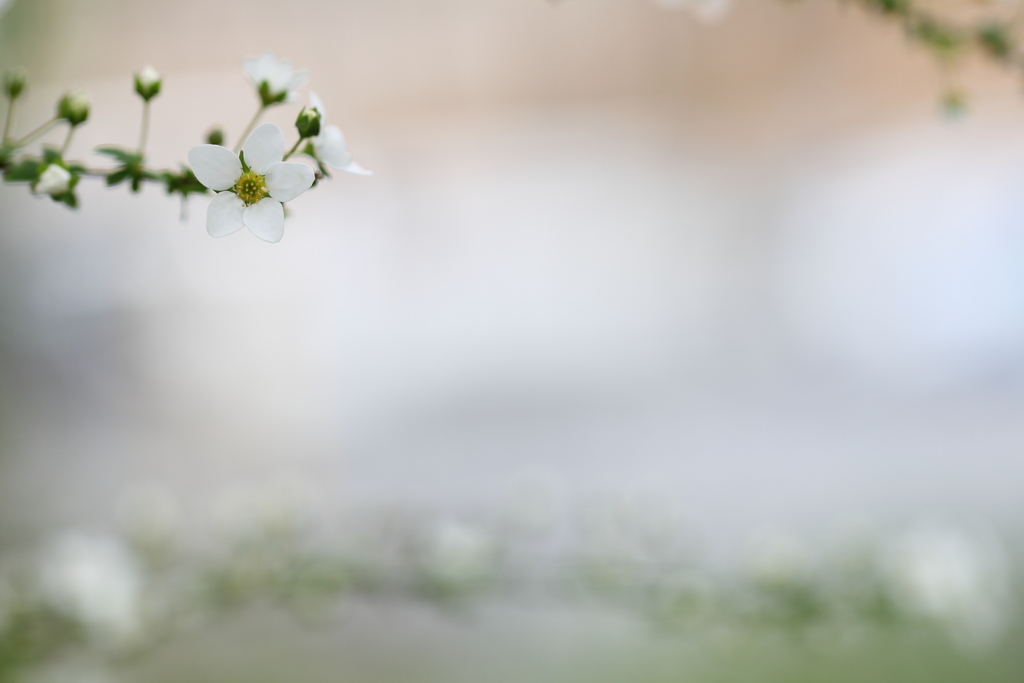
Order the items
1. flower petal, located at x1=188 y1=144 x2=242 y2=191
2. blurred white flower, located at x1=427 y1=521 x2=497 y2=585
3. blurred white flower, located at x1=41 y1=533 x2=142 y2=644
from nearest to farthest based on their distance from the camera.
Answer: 1. flower petal, located at x1=188 y1=144 x2=242 y2=191
2. blurred white flower, located at x1=41 y1=533 x2=142 y2=644
3. blurred white flower, located at x1=427 y1=521 x2=497 y2=585

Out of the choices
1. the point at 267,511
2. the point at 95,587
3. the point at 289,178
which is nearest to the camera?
the point at 289,178

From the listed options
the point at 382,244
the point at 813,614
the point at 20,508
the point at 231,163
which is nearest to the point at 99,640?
the point at 231,163

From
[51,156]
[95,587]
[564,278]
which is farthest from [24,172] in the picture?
[564,278]

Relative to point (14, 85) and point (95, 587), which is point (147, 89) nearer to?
point (14, 85)

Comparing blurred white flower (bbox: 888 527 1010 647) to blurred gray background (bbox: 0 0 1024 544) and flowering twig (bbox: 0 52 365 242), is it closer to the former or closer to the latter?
flowering twig (bbox: 0 52 365 242)

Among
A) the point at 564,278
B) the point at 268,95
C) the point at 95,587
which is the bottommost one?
the point at 95,587

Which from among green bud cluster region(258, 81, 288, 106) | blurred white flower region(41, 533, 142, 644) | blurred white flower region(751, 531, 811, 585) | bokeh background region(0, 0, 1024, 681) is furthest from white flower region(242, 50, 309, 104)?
bokeh background region(0, 0, 1024, 681)

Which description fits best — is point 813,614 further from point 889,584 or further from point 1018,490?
point 1018,490
